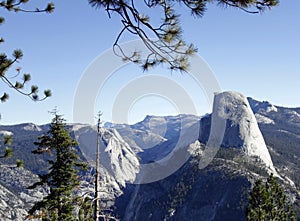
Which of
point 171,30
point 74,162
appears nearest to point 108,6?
point 171,30

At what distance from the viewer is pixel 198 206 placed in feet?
467

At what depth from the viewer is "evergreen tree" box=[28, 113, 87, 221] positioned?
74.7 feet

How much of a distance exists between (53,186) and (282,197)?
82.2 ft

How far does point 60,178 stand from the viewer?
23.2m

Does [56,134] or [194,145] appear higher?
[194,145]

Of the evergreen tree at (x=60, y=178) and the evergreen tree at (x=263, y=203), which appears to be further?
the evergreen tree at (x=263, y=203)

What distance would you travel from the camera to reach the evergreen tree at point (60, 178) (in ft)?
74.7

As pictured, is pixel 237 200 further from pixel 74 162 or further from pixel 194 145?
pixel 74 162

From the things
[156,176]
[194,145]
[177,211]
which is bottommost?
[177,211]

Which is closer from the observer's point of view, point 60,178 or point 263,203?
point 60,178

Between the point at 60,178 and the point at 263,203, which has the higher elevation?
the point at 60,178

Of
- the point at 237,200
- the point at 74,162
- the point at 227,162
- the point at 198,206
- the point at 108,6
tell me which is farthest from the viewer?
the point at 227,162

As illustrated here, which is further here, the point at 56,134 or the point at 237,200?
the point at 237,200

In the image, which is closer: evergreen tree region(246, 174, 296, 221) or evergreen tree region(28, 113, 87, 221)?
evergreen tree region(28, 113, 87, 221)
